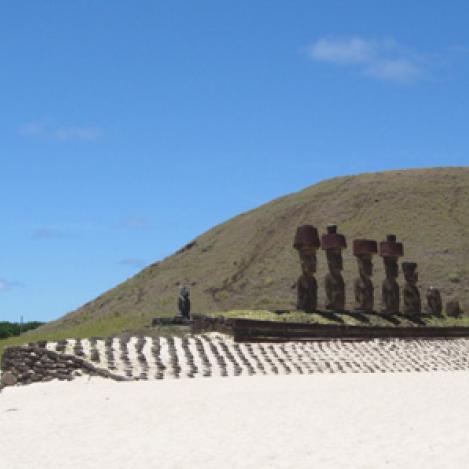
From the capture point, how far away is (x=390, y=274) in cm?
3788

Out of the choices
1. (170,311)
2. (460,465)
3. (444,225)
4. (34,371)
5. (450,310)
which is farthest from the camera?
(444,225)

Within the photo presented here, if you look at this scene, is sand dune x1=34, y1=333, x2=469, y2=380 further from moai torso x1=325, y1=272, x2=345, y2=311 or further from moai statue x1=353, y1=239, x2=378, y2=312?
moai statue x1=353, y1=239, x2=378, y2=312

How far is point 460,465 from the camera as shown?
987 centimetres

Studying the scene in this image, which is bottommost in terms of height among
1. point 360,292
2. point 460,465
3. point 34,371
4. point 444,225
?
point 460,465

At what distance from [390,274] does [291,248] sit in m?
26.2

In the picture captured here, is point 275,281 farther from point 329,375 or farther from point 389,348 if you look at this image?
point 329,375

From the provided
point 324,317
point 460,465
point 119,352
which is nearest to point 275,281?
point 324,317

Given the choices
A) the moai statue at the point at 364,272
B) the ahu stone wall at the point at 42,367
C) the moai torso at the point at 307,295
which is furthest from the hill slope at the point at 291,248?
the ahu stone wall at the point at 42,367

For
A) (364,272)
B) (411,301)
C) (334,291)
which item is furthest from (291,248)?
(334,291)

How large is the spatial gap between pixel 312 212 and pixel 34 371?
48746 mm

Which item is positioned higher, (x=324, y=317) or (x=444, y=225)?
(x=444, y=225)

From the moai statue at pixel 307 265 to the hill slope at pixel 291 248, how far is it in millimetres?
19957

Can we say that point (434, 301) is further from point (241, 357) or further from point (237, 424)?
point (237, 424)

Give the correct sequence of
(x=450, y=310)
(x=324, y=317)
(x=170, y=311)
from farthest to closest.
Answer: (x=170, y=311)
(x=450, y=310)
(x=324, y=317)
